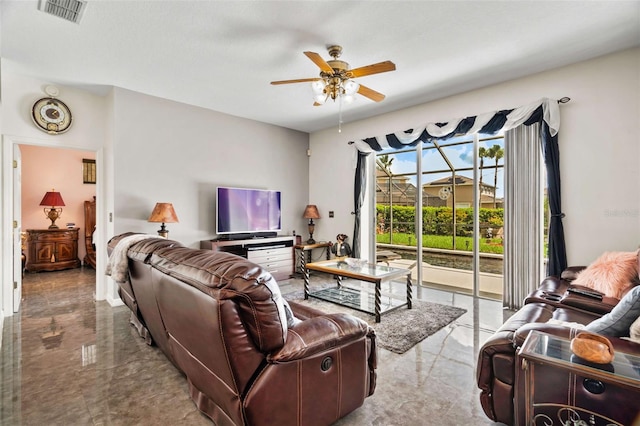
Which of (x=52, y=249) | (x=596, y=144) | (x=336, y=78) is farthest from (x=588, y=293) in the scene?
(x=52, y=249)

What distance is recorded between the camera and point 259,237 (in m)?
5.23

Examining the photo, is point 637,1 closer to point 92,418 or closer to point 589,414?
point 589,414

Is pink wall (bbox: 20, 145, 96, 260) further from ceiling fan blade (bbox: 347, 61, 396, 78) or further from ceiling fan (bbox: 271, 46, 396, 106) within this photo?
ceiling fan blade (bbox: 347, 61, 396, 78)

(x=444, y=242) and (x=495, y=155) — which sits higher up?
(x=495, y=155)

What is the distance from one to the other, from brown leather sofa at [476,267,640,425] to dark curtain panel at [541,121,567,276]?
39.2 inches

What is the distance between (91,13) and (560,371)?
3.83m

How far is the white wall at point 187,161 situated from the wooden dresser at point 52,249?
3009 millimetres

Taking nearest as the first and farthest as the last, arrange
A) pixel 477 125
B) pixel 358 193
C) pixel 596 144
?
1. pixel 596 144
2. pixel 477 125
3. pixel 358 193

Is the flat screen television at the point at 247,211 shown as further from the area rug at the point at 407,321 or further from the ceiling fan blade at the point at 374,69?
the ceiling fan blade at the point at 374,69

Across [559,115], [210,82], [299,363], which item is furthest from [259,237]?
[559,115]

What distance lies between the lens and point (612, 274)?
2502 mm

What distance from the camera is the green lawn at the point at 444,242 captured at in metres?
4.16

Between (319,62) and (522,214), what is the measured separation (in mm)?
2939

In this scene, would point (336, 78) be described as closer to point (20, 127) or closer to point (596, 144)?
point (596, 144)
